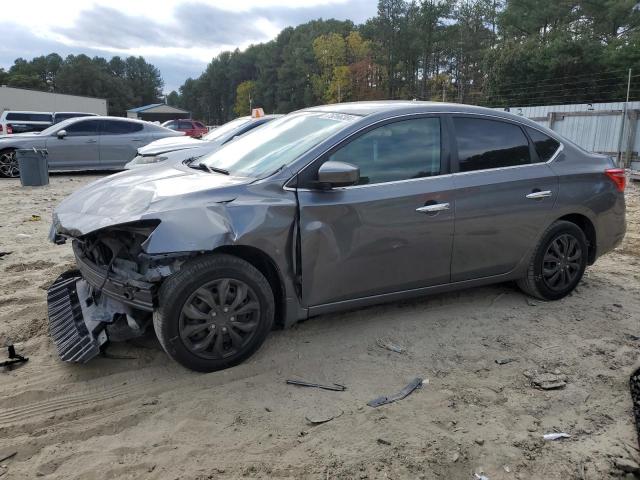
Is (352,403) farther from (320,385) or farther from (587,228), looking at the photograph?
(587,228)

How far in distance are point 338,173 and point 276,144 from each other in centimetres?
86

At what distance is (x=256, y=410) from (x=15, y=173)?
12866 mm

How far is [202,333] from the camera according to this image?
3.28 m

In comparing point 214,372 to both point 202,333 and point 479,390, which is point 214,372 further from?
point 479,390

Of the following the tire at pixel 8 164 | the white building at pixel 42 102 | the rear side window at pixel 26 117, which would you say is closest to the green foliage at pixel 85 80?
the white building at pixel 42 102

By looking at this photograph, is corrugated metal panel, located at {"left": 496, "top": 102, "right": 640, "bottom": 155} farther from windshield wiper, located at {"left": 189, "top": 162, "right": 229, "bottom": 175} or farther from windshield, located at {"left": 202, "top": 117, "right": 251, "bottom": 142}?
windshield wiper, located at {"left": 189, "top": 162, "right": 229, "bottom": 175}

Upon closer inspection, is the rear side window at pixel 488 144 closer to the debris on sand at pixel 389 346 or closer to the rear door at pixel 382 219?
the rear door at pixel 382 219

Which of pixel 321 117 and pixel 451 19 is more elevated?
pixel 451 19

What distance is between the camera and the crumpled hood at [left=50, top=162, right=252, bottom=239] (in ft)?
10.6

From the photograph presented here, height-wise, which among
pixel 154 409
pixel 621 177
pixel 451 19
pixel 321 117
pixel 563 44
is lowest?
pixel 154 409

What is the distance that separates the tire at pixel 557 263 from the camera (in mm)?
4488

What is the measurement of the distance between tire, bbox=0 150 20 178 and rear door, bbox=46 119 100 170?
955 millimetres

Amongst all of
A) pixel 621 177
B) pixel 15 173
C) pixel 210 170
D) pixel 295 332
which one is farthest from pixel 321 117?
pixel 15 173

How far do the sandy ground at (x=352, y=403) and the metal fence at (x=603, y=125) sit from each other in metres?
12.8
